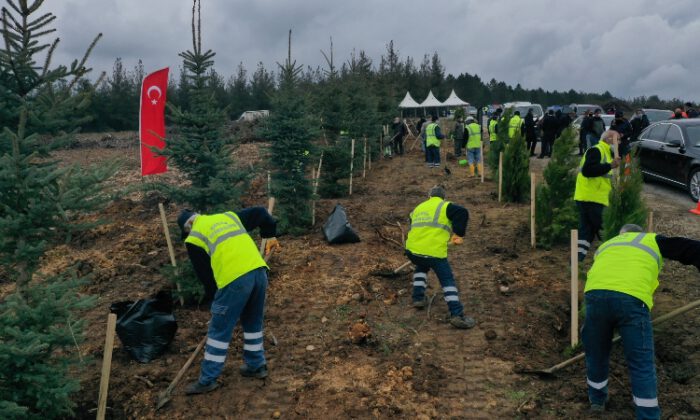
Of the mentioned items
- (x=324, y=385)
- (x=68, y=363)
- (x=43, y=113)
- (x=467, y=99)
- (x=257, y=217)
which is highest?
(x=467, y=99)

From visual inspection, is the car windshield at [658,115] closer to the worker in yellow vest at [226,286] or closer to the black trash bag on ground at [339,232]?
the black trash bag on ground at [339,232]

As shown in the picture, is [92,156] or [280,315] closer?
[280,315]

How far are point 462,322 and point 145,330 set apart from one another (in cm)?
362

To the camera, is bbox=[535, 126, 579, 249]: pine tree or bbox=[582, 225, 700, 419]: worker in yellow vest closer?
bbox=[582, 225, 700, 419]: worker in yellow vest

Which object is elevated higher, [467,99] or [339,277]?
[467,99]

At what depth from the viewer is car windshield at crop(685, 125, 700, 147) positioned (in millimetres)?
11211

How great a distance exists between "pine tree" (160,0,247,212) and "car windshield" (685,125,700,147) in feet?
31.7

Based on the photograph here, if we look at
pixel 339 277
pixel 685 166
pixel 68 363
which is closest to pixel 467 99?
pixel 685 166

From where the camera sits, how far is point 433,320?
262 inches

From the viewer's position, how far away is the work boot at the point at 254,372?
537 centimetres

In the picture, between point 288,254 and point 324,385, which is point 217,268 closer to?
point 324,385

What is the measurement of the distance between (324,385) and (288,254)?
447 centimetres

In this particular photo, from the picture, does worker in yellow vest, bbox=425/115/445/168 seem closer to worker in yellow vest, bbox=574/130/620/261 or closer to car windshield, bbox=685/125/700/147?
car windshield, bbox=685/125/700/147

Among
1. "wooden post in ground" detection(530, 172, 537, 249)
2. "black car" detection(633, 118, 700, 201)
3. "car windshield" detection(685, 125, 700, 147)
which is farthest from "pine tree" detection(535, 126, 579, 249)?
"car windshield" detection(685, 125, 700, 147)
